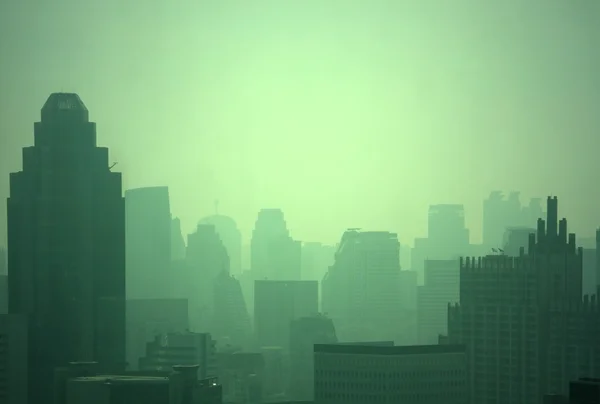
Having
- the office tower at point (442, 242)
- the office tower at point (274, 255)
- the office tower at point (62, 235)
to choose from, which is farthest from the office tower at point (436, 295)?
the office tower at point (62, 235)

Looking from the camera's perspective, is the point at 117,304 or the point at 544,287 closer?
the point at 544,287

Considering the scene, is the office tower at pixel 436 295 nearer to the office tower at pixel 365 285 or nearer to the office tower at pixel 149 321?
the office tower at pixel 365 285

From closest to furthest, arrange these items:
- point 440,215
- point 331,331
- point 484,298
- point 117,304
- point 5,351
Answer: point 484,298
point 5,351
point 117,304
point 331,331
point 440,215

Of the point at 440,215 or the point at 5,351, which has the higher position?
the point at 440,215

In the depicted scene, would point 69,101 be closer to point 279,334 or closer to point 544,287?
point 544,287

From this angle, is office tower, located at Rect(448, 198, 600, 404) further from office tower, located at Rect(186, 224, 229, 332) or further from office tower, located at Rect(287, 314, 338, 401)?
office tower, located at Rect(186, 224, 229, 332)

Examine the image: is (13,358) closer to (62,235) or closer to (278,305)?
(62,235)

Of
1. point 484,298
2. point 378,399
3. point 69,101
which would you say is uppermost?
point 69,101

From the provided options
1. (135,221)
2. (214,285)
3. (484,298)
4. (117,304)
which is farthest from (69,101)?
(214,285)
